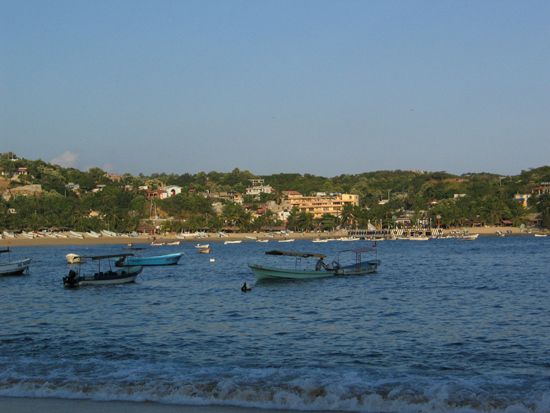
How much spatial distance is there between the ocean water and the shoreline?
10914 cm

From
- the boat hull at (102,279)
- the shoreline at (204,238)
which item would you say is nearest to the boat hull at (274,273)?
the boat hull at (102,279)

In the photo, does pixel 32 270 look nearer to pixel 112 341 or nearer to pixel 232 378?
pixel 112 341

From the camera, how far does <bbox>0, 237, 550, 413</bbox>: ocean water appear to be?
15.3 m

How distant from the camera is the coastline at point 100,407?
13719 millimetres

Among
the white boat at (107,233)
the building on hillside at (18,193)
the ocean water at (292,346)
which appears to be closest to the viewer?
the ocean water at (292,346)

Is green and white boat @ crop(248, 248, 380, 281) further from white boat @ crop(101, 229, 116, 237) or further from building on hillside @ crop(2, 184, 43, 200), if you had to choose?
building on hillside @ crop(2, 184, 43, 200)

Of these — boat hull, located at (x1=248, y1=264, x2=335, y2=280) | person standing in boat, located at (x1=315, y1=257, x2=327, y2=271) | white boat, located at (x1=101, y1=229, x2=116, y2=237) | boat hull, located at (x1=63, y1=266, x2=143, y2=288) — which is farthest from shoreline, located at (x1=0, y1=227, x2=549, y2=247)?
boat hull, located at (x1=248, y1=264, x2=335, y2=280)

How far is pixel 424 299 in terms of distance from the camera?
38.1 m

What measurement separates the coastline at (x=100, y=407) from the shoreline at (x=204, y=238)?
457 ft

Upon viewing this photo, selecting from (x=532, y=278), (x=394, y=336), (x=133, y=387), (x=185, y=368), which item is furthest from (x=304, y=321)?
(x=532, y=278)

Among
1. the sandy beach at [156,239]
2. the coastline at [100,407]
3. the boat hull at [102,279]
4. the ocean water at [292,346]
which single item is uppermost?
the sandy beach at [156,239]

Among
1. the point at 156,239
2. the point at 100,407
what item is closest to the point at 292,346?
the point at 100,407

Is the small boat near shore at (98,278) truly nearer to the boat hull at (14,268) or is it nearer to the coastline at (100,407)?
the boat hull at (14,268)

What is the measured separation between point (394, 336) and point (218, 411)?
1261cm
